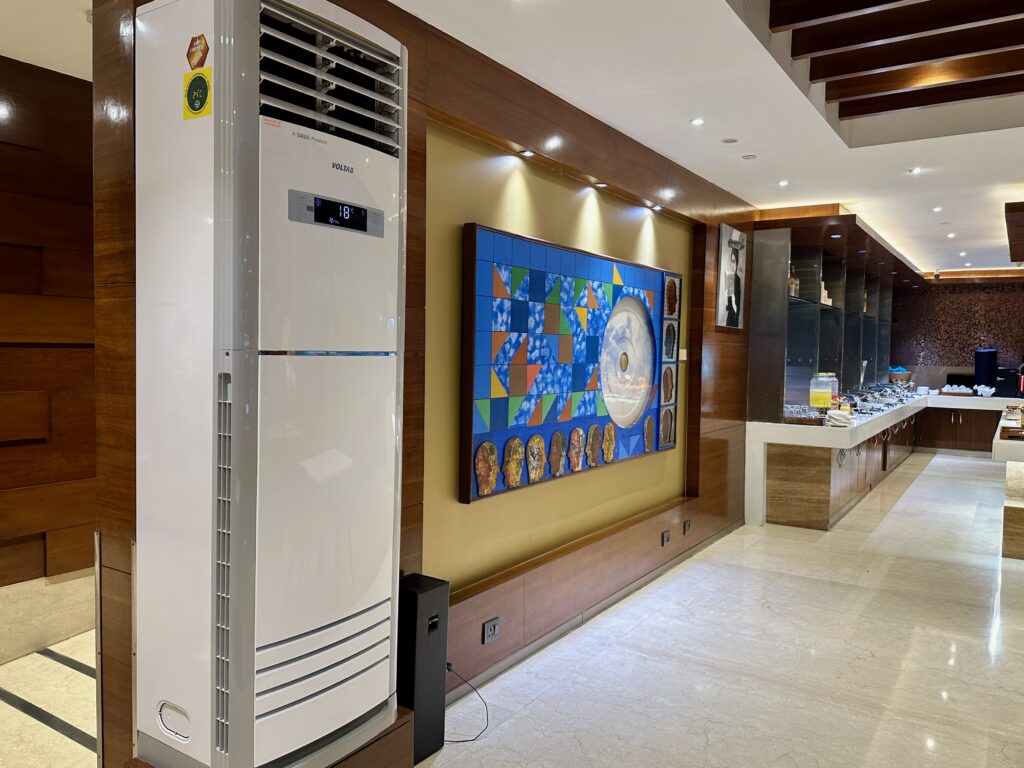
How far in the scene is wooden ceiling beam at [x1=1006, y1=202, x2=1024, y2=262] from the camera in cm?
535

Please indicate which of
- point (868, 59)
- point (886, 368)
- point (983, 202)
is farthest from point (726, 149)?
point (886, 368)

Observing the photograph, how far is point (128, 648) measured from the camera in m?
1.99

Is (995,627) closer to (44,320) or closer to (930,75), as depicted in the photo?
(930,75)

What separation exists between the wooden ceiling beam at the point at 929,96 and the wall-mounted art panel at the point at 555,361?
143cm

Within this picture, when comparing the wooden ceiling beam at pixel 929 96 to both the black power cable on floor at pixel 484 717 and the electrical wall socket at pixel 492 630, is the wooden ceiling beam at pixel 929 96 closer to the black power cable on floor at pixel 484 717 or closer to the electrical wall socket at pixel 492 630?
the electrical wall socket at pixel 492 630

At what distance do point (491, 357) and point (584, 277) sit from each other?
0.95 meters

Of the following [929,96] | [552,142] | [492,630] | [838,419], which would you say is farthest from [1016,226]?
[492,630]

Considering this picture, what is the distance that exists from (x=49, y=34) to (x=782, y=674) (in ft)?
13.5

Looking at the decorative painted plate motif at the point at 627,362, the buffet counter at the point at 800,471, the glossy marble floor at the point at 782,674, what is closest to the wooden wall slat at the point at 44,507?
A: the glossy marble floor at the point at 782,674

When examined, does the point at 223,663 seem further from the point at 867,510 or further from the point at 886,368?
the point at 886,368

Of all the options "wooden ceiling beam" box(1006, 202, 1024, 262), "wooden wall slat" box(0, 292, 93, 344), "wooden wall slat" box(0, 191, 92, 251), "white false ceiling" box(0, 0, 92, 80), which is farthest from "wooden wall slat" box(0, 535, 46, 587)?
"wooden ceiling beam" box(1006, 202, 1024, 262)

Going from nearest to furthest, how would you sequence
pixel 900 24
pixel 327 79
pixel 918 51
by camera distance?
pixel 327 79 < pixel 900 24 < pixel 918 51

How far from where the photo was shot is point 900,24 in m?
3.06

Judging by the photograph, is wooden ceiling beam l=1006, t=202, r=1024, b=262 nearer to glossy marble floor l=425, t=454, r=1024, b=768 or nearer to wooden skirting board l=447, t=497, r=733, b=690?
glossy marble floor l=425, t=454, r=1024, b=768
